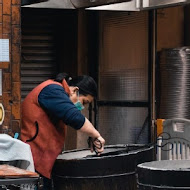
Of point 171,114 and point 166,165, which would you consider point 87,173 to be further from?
point 171,114

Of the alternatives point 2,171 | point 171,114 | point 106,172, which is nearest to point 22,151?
point 2,171

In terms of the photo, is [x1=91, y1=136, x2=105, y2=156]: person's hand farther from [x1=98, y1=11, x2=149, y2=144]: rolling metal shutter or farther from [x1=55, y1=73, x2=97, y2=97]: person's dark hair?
[x1=98, y1=11, x2=149, y2=144]: rolling metal shutter

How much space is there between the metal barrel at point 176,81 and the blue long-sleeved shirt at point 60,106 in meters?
3.35

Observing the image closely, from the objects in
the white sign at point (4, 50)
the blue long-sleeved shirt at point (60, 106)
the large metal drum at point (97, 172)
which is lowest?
the large metal drum at point (97, 172)

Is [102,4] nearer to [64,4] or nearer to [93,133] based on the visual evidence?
[64,4]

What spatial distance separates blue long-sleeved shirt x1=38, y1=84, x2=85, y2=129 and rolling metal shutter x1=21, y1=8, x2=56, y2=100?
12.5ft

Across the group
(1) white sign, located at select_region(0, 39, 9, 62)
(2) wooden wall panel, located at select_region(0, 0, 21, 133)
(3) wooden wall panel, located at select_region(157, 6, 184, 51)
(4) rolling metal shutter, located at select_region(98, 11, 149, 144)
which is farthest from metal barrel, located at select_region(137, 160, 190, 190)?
(3) wooden wall panel, located at select_region(157, 6, 184, 51)

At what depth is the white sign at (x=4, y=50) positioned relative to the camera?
7.76 m

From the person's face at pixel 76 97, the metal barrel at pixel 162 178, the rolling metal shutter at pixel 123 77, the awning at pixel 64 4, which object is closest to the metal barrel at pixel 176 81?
the rolling metal shutter at pixel 123 77

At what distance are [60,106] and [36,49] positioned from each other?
4179 mm

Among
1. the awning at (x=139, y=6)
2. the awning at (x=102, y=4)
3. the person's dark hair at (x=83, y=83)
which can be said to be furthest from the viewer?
the awning at (x=139, y=6)

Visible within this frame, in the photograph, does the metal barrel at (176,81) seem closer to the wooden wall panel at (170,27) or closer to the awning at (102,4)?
the wooden wall panel at (170,27)

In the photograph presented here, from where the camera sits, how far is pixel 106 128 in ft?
37.7

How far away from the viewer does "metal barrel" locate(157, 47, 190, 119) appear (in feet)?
35.2
